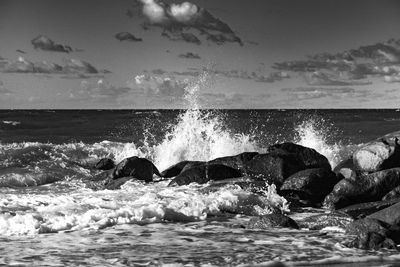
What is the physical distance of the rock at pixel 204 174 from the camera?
1240cm

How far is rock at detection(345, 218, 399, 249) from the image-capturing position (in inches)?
286

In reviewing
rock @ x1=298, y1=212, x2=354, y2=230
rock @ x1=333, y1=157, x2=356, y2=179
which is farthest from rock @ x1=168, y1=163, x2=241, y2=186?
rock @ x1=298, y1=212, x2=354, y2=230

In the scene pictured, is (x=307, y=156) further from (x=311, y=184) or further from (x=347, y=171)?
(x=311, y=184)

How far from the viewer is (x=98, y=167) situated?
1742 cm

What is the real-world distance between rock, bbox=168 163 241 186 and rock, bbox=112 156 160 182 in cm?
158

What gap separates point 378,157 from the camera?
12125 mm

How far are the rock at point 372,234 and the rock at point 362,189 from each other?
2.79 m

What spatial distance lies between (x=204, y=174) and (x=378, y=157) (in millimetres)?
4024

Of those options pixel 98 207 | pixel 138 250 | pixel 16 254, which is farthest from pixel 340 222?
pixel 16 254

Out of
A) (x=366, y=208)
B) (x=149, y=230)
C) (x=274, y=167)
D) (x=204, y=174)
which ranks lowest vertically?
(x=149, y=230)

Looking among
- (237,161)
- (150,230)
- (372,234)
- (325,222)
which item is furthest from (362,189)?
(150,230)

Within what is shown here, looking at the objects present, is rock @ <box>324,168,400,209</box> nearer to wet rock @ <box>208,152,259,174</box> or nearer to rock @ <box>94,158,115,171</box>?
wet rock @ <box>208,152,259,174</box>

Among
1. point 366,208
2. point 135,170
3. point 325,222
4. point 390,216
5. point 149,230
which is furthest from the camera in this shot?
point 135,170

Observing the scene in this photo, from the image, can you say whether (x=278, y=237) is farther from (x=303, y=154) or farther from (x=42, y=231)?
(x=303, y=154)
